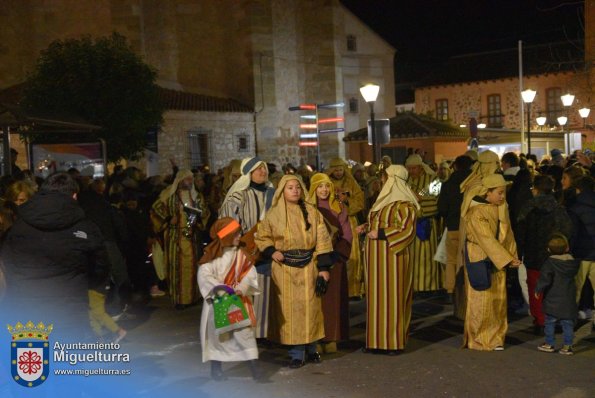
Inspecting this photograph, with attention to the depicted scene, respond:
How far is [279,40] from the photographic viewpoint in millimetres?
34656

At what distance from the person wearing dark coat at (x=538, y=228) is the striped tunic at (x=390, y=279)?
140 cm

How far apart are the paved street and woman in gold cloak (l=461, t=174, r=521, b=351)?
0.19 metres

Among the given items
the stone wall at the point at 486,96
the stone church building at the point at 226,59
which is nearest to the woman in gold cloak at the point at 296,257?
the stone church building at the point at 226,59

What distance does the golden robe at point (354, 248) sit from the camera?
34.4 feet

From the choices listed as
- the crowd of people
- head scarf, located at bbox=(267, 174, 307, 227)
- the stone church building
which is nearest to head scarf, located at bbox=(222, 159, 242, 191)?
the crowd of people

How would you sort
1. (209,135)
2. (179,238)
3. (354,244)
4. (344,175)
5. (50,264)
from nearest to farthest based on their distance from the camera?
(50,264) < (354,244) < (179,238) < (344,175) < (209,135)

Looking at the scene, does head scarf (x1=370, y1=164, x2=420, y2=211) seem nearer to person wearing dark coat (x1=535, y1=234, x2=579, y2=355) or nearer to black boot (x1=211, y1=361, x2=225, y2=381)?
person wearing dark coat (x1=535, y1=234, x2=579, y2=355)

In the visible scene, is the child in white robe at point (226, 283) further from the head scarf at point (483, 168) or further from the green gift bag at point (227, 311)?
the head scarf at point (483, 168)

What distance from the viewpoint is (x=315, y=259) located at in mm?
7176

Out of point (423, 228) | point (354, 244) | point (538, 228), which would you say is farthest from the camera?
Answer: point (423, 228)

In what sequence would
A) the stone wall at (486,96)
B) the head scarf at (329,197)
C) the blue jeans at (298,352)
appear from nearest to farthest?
the blue jeans at (298,352) → the head scarf at (329,197) → the stone wall at (486,96)

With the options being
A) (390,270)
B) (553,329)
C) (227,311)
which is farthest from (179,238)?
(553,329)

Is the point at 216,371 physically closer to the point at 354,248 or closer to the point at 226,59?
the point at 354,248

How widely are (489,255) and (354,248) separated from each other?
3217 mm
